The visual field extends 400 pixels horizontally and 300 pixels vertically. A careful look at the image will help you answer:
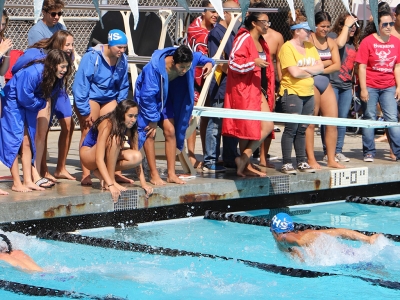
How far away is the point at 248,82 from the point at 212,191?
129cm

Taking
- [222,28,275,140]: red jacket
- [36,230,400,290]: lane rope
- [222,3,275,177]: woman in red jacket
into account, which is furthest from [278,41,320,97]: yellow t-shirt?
[36,230,400,290]: lane rope

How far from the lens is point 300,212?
9156 mm

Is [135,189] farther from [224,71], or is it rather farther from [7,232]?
[224,71]

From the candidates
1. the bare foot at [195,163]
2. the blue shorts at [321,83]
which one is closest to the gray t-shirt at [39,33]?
the bare foot at [195,163]

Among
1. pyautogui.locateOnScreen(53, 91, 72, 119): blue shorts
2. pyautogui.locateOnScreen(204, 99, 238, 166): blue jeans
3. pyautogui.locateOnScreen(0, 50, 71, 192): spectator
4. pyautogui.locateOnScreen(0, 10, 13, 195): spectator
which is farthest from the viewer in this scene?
pyautogui.locateOnScreen(204, 99, 238, 166): blue jeans

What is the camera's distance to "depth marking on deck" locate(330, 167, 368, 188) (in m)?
9.37

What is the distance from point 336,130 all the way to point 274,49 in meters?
1.30

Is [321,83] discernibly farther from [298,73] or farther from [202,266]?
[202,266]

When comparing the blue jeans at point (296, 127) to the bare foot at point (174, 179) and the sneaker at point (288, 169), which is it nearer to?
the sneaker at point (288, 169)

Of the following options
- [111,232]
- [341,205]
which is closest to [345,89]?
[341,205]

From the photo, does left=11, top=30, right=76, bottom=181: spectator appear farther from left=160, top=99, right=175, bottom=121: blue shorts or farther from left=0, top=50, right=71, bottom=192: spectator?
left=160, top=99, right=175, bottom=121: blue shorts

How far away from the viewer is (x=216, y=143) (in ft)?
29.7

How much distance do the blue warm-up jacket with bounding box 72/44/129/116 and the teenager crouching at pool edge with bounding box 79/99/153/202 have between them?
0.34m

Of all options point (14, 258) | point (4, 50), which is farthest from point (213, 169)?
point (14, 258)
